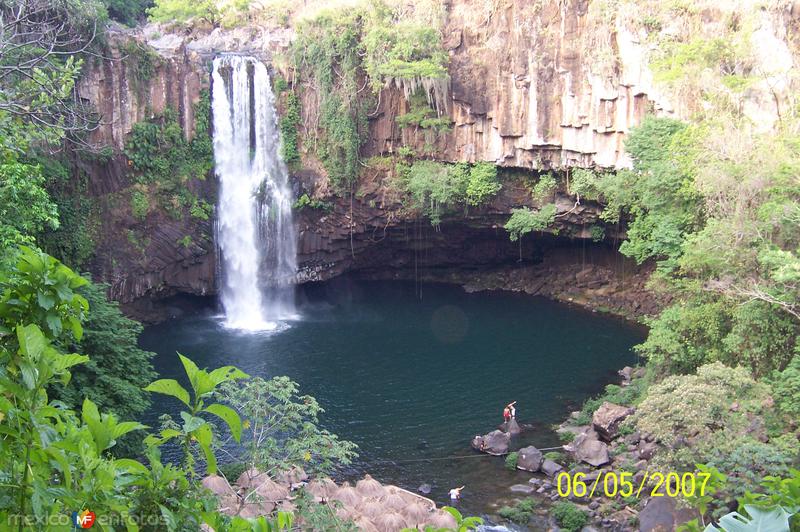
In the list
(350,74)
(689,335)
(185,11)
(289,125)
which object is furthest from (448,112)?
(689,335)

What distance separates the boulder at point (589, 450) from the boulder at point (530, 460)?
97 centimetres

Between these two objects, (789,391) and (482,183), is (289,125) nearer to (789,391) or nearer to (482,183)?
(482,183)

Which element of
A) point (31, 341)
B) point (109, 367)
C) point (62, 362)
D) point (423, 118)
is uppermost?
point (423, 118)

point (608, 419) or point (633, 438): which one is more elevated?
point (608, 419)

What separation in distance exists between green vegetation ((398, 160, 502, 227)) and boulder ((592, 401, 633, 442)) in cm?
1299

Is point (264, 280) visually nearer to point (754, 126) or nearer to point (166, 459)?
point (166, 459)

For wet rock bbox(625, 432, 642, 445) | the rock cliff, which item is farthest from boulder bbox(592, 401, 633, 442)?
the rock cliff

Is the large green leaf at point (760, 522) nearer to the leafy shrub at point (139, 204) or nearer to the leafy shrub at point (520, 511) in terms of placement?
the leafy shrub at point (520, 511)

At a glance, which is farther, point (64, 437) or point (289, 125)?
A: point (289, 125)

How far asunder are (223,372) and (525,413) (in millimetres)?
18893

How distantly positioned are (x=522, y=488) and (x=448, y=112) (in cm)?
1832

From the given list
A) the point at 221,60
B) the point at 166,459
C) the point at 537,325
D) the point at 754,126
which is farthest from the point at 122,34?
the point at 754,126

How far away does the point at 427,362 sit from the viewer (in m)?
25.8

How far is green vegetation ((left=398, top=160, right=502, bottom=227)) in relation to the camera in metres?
30.8
